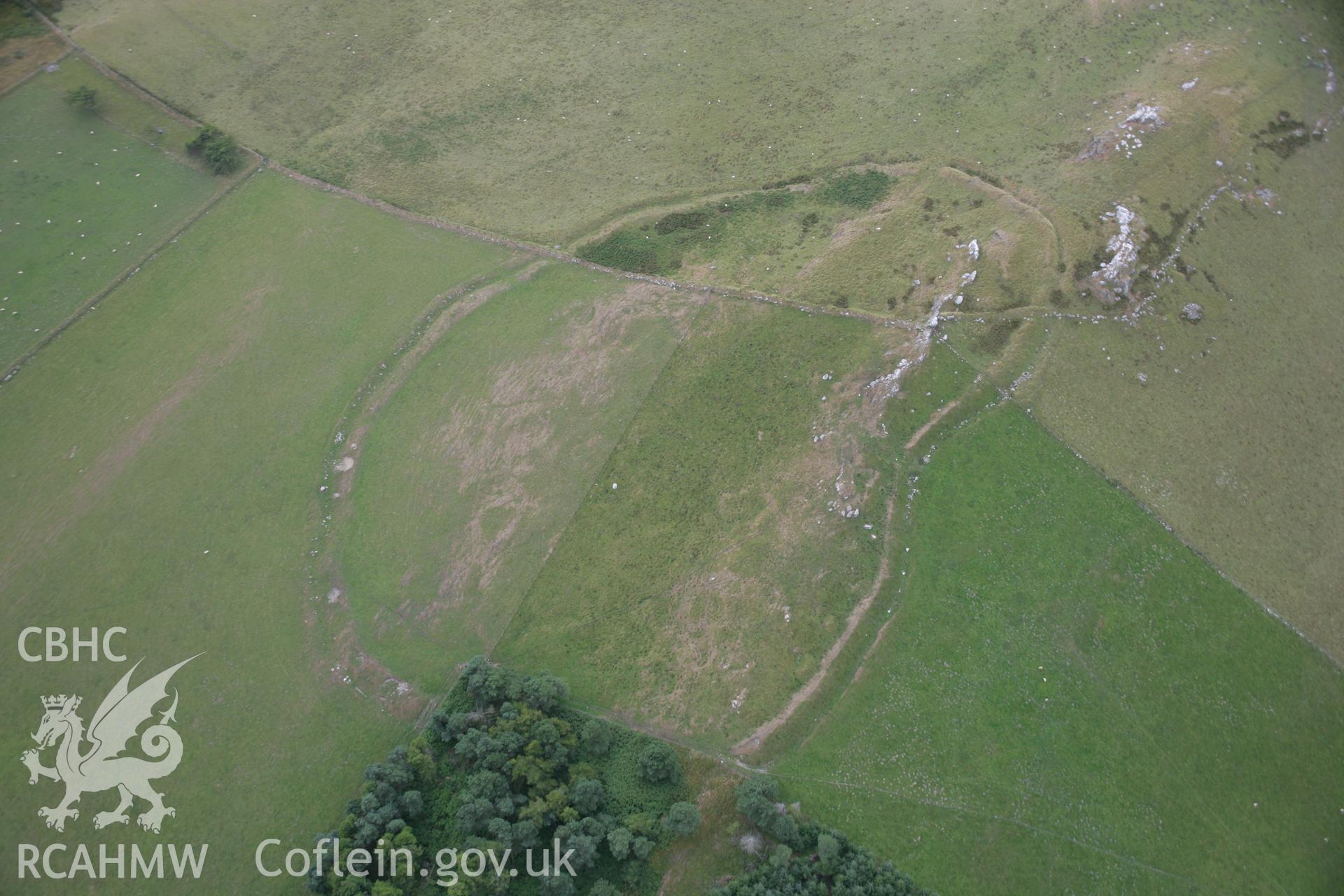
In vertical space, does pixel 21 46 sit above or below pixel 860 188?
above

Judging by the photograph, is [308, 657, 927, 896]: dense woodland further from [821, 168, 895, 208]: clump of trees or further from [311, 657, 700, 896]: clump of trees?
[821, 168, 895, 208]: clump of trees

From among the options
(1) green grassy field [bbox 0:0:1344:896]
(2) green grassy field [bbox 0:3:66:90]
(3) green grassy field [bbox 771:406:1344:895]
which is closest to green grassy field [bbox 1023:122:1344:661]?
(1) green grassy field [bbox 0:0:1344:896]

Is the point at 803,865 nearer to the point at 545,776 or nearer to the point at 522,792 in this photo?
the point at 545,776

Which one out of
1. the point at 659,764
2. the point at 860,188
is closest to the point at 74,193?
the point at 860,188

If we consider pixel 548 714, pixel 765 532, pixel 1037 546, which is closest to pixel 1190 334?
pixel 1037 546

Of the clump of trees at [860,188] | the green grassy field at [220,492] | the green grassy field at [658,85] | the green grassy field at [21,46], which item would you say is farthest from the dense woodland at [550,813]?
the green grassy field at [21,46]

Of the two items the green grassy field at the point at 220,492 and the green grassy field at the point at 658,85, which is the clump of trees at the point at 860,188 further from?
the green grassy field at the point at 220,492

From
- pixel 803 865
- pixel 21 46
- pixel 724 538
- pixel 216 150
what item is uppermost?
pixel 21 46
